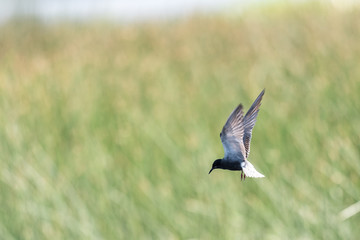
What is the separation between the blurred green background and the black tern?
4337mm

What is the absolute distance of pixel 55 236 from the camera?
21.5 feet

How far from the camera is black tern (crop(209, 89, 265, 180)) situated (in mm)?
509

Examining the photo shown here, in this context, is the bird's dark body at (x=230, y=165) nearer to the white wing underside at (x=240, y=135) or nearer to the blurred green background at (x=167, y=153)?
the white wing underside at (x=240, y=135)

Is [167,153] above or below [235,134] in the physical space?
above

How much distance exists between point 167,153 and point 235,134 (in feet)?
21.7

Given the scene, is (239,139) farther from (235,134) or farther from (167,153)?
(167,153)

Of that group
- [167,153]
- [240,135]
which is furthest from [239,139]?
[167,153]

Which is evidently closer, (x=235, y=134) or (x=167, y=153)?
(x=235, y=134)

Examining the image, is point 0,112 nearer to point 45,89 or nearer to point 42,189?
point 45,89

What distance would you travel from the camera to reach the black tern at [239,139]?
1.67ft

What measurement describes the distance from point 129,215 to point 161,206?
0.53 metres

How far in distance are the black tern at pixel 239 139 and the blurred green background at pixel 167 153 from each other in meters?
4.34

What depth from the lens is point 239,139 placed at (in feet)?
1.67

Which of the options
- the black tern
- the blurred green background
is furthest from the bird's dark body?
the blurred green background
